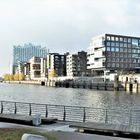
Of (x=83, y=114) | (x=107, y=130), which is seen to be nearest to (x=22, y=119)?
(x=107, y=130)

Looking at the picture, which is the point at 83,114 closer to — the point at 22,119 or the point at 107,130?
the point at 22,119

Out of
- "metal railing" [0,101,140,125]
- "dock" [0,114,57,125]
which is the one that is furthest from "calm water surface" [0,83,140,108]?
"dock" [0,114,57,125]

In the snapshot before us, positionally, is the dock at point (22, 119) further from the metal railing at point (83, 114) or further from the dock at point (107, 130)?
the dock at point (107, 130)

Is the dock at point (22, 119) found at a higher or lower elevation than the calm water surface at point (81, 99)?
higher

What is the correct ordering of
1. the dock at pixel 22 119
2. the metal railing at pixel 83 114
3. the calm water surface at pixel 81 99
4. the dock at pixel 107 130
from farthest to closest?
the calm water surface at pixel 81 99 < the metal railing at pixel 83 114 < the dock at pixel 22 119 < the dock at pixel 107 130

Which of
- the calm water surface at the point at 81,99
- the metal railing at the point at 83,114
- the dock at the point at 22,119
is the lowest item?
the calm water surface at the point at 81,99

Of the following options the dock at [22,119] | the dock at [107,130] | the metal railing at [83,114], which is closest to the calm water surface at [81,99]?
the metal railing at [83,114]

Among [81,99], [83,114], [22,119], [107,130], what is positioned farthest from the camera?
[81,99]

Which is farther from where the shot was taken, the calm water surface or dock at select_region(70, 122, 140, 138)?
the calm water surface

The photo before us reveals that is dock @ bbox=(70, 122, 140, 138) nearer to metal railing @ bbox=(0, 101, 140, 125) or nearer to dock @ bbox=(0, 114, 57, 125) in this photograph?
dock @ bbox=(0, 114, 57, 125)

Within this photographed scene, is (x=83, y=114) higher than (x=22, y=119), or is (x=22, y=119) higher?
(x=22, y=119)

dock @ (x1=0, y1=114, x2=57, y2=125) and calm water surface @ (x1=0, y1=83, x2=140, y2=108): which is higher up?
dock @ (x1=0, y1=114, x2=57, y2=125)

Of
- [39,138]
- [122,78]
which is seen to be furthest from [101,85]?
[39,138]

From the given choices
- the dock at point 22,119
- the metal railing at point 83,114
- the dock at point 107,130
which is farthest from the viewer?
the metal railing at point 83,114
